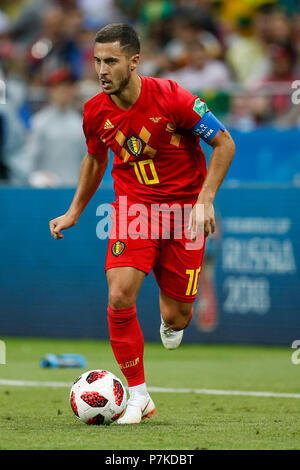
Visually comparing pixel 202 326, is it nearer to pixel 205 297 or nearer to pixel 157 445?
pixel 205 297

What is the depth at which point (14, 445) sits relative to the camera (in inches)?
197

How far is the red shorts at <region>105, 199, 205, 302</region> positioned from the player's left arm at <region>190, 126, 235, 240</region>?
0.47m

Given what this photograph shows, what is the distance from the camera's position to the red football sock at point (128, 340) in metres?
6.06

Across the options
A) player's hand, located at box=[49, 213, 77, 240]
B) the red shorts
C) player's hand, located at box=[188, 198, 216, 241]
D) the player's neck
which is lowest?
the red shorts

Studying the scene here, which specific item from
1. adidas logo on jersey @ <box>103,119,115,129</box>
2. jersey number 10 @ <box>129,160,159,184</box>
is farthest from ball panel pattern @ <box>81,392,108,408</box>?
adidas logo on jersey @ <box>103,119,115,129</box>

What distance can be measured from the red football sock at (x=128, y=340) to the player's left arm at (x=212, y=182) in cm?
69

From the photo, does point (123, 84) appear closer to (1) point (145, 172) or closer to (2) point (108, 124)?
(2) point (108, 124)

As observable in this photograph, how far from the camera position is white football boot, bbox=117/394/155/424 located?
6.03 m

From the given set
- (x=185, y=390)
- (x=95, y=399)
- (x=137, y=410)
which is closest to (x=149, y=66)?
(x=185, y=390)

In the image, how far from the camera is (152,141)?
631cm

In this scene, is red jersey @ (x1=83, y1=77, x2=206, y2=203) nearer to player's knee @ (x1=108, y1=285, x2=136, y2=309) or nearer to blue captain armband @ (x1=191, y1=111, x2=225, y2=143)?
blue captain armband @ (x1=191, y1=111, x2=225, y2=143)

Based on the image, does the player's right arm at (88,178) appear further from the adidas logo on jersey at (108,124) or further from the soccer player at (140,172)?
the adidas logo on jersey at (108,124)

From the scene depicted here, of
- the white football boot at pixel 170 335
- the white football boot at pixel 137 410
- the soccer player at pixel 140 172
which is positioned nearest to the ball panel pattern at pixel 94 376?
the soccer player at pixel 140 172
